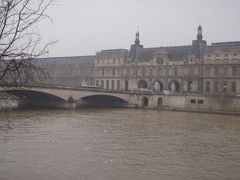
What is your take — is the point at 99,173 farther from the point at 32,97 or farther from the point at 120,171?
the point at 32,97

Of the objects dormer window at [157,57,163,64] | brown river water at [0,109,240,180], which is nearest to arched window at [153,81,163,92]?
dormer window at [157,57,163,64]

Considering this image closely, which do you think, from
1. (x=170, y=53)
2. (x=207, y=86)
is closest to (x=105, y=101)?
(x=170, y=53)

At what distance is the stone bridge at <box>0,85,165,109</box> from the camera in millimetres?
53737

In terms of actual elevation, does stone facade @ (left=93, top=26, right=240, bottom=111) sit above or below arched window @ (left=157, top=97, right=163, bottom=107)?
above

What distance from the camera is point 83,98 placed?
63094 millimetres

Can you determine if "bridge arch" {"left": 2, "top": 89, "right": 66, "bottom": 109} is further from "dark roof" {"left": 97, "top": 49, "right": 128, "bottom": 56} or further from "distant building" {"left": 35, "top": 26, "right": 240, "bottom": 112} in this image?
"dark roof" {"left": 97, "top": 49, "right": 128, "bottom": 56}

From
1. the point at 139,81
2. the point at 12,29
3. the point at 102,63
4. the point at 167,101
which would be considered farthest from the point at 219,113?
the point at 12,29

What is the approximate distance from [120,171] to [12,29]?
1109cm

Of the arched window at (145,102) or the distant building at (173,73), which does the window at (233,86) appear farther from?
the arched window at (145,102)

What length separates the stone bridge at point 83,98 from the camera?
176 feet

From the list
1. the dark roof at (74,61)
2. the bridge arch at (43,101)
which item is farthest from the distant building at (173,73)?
the bridge arch at (43,101)

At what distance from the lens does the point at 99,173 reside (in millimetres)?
15781

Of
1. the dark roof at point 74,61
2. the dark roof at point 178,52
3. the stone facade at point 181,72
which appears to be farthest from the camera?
the dark roof at point 74,61

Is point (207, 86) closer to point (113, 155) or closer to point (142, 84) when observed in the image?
point (142, 84)
